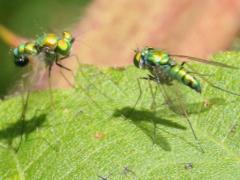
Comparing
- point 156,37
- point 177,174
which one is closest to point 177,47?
point 156,37

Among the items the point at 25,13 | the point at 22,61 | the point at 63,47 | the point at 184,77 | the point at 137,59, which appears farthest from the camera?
the point at 25,13

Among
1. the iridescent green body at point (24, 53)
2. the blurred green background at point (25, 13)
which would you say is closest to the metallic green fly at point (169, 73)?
the iridescent green body at point (24, 53)

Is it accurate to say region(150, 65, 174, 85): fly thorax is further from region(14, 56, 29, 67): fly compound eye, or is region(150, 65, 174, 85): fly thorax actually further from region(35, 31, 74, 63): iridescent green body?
region(14, 56, 29, 67): fly compound eye

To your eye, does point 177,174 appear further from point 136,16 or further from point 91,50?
point 136,16

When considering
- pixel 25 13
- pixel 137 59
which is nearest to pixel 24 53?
pixel 137 59

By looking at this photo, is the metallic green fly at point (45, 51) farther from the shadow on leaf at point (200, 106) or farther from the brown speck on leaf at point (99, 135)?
the shadow on leaf at point (200, 106)

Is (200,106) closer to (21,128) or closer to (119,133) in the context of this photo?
(119,133)
